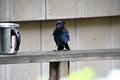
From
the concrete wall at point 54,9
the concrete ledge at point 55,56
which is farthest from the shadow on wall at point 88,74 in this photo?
the concrete ledge at point 55,56

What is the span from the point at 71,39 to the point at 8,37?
1036 millimetres

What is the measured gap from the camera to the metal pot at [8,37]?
7.06ft

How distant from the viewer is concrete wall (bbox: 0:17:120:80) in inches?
121

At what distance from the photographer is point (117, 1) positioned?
3.07 m

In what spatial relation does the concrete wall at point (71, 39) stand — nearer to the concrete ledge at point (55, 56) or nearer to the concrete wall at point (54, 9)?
the concrete wall at point (54, 9)

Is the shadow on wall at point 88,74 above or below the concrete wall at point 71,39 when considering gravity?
below

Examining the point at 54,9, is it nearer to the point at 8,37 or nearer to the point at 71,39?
the point at 71,39

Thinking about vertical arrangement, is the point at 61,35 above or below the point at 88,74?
above

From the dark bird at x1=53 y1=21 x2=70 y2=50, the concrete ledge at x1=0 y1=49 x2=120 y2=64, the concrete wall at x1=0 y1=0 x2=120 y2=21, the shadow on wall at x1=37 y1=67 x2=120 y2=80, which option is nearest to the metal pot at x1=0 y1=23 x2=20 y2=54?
the concrete ledge at x1=0 y1=49 x2=120 y2=64

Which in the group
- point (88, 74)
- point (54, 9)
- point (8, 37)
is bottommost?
point (88, 74)

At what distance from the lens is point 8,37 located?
216 cm

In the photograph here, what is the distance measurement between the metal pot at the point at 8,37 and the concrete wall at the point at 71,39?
2.87 ft

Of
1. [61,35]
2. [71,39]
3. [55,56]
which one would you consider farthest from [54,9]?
[55,56]

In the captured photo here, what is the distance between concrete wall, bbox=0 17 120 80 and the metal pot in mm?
876
